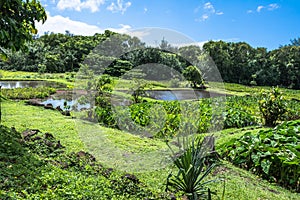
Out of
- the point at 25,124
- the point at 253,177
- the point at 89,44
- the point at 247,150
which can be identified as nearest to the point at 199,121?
the point at 247,150

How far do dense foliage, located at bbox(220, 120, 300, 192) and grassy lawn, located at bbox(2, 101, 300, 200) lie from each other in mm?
227

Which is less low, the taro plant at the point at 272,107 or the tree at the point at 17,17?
the tree at the point at 17,17

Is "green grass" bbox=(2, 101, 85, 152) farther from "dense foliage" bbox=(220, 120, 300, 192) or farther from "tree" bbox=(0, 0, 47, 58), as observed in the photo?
"dense foliage" bbox=(220, 120, 300, 192)

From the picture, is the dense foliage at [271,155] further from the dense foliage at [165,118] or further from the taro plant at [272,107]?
the taro plant at [272,107]

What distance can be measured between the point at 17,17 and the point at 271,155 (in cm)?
495

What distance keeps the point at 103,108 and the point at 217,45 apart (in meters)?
28.4

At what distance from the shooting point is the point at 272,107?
962 centimetres

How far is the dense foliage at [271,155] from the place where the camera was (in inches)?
182

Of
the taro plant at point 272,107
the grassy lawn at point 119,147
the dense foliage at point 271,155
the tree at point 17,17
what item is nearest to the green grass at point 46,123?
the grassy lawn at point 119,147

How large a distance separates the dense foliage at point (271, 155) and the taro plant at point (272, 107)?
3801mm

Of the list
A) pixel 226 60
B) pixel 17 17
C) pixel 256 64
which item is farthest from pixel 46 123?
pixel 256 64

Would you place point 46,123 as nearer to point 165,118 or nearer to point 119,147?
point 119,147

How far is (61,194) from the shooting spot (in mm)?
3109

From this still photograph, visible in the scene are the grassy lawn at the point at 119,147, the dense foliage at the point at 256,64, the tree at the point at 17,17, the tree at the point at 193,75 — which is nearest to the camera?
the tree at the point at 17,17
